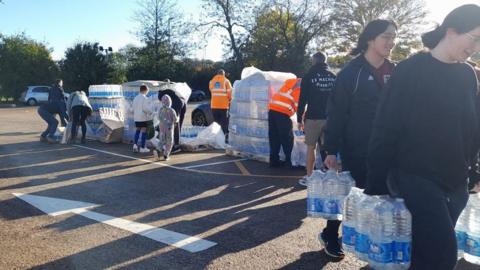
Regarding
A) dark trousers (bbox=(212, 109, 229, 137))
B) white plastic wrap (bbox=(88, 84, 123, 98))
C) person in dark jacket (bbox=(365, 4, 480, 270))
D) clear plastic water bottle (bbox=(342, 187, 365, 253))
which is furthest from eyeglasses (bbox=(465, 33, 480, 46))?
white plastic wrap (bbox=(88, 84, 123, 98))

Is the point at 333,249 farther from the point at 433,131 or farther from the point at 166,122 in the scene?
the point at 166,122

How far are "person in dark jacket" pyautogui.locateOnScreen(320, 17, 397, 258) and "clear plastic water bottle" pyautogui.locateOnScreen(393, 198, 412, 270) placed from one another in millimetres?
1033

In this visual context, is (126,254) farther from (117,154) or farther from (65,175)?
(117,154)

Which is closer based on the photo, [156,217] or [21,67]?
[156,217]

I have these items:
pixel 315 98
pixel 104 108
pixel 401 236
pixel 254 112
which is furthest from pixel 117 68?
pixel 401 236

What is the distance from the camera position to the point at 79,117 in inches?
507

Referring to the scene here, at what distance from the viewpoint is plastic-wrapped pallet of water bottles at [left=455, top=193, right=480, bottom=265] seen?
374 centimetres

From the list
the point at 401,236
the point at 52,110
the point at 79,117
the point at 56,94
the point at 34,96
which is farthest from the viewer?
the point at 34,96

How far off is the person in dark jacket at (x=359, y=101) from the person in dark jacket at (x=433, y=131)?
100 centimetres

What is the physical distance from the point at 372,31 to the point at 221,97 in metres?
8.63

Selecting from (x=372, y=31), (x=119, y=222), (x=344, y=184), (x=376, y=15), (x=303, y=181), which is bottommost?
(x=119, y=222)

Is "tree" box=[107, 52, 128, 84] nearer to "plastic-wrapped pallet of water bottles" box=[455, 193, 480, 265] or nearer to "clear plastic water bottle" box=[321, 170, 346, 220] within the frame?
"clear plastic water bottle" box=[321, 170, 346, 220]

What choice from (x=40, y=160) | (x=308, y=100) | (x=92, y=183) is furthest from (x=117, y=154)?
(x=308, y=100)

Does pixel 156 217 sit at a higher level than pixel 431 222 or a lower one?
lower
